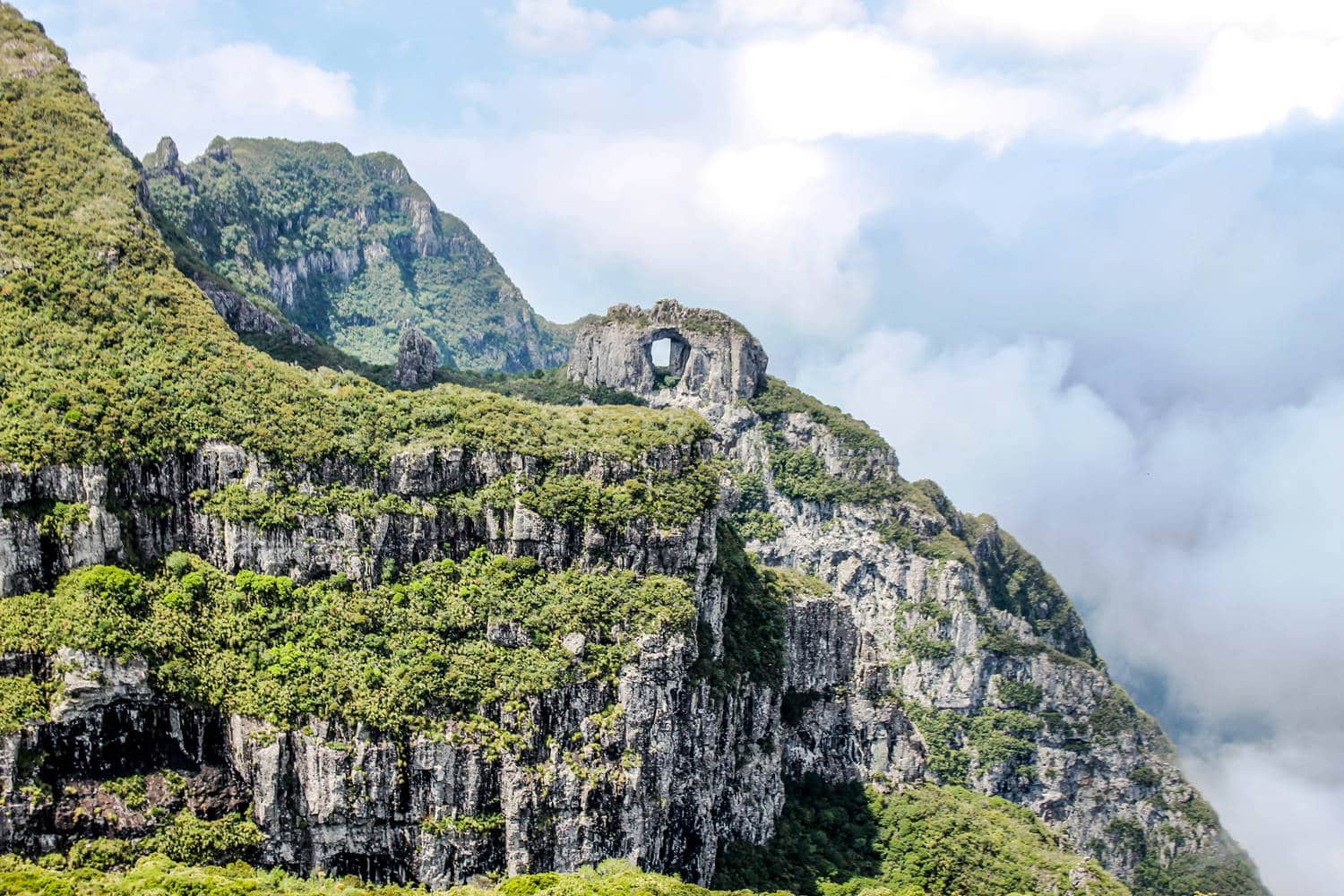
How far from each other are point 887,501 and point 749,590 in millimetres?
49393

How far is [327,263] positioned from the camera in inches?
6531

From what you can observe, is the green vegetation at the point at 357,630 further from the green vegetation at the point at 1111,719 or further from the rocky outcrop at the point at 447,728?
the green vegetation at the point at 1111,719

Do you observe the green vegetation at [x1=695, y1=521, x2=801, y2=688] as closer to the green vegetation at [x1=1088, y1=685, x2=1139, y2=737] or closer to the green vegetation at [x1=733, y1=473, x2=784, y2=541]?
the green vegetation at [x1=733, y1=473, x2=784, y2=541]

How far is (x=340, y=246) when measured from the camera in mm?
168750

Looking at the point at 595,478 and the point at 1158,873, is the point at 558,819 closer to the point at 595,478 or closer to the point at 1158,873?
the point at 595,478

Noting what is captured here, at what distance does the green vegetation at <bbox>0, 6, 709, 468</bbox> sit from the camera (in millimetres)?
51219

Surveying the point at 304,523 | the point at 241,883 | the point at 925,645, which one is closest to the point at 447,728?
the point at 241,883

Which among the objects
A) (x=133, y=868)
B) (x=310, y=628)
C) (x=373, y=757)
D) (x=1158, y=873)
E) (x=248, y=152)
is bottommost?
(x=1158, y=873)

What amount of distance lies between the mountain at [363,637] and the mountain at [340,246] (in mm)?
57841

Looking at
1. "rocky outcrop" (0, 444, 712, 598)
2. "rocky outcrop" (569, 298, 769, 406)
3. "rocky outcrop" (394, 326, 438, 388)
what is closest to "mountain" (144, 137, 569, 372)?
"rocky outcrop" (569, 298, 769, 406)

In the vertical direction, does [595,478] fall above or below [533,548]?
above

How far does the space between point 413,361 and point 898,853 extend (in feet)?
173

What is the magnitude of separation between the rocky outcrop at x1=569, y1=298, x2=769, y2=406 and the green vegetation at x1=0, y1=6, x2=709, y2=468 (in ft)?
175

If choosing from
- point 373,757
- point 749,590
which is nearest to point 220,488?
point 373,757
